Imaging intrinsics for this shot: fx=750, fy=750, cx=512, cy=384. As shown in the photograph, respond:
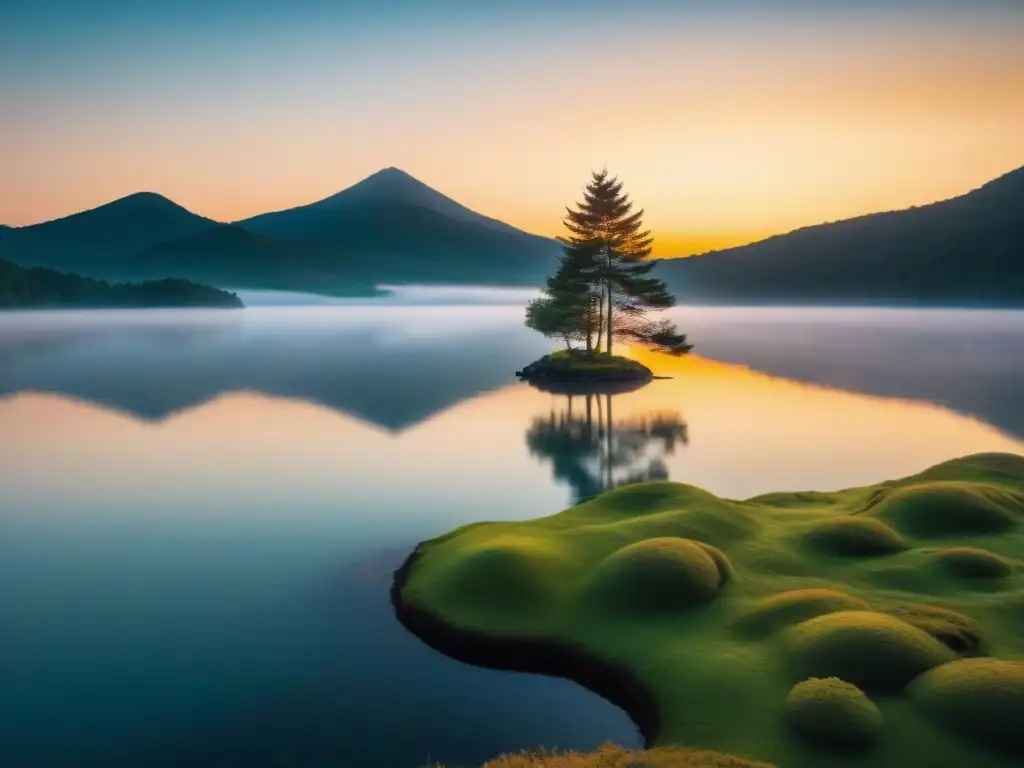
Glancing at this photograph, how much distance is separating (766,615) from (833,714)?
16.2 feet

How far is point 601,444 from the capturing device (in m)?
54.1

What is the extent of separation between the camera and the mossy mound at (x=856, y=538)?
24922 millimetres

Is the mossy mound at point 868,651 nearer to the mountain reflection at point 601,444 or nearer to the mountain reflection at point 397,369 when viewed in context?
the mountain reflection at point 601,444

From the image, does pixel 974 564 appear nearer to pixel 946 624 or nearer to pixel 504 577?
pixel 946 624

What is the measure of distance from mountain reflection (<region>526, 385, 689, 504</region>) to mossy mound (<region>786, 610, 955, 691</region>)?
20.5m

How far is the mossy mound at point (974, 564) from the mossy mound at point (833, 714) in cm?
919

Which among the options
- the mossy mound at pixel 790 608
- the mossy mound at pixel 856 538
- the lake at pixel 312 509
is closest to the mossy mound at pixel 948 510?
the mossy mound at pixel 856 538

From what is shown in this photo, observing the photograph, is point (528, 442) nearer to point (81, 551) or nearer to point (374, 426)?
point (374, 426)

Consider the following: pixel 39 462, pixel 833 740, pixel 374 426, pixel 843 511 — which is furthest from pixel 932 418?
pixel 39 462

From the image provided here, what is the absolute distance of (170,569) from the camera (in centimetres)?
2806

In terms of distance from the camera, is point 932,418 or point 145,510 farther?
point 932,418

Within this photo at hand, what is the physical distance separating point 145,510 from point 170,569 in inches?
406

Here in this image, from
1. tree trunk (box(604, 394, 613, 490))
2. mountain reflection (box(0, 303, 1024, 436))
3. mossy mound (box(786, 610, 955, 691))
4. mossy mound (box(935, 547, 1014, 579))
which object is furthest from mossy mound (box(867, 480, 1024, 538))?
mountain reflection (box(0, 303, 1024, 436))

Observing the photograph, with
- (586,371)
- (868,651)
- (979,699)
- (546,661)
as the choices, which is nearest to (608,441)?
(586,371)
